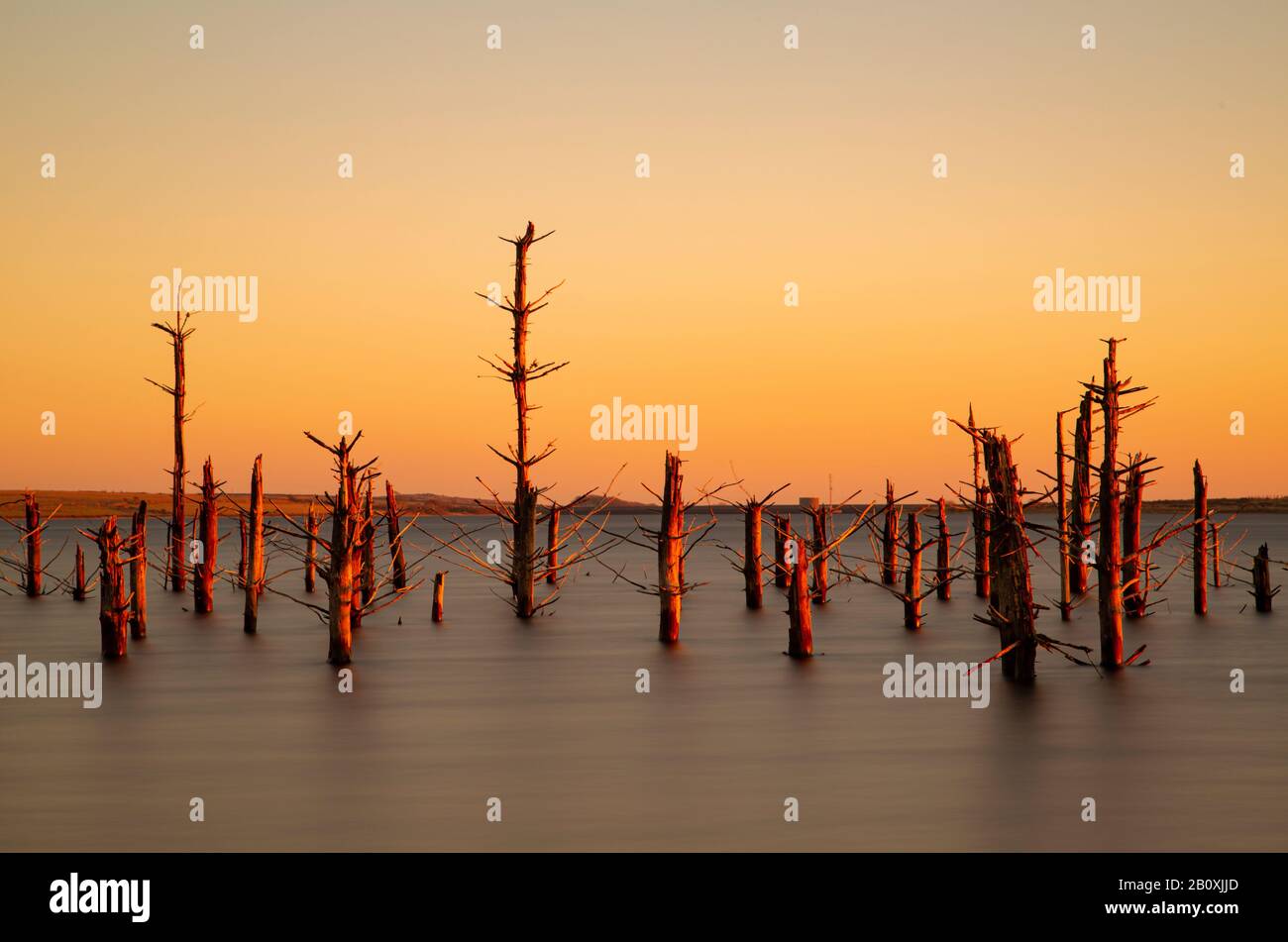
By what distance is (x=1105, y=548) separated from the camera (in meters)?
20.8

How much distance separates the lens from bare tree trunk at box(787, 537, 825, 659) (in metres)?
22.8

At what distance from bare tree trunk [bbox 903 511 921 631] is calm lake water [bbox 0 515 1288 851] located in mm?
1341

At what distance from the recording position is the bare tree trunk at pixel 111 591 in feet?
75.2

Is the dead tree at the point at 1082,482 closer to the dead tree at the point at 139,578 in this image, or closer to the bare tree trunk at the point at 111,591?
the bare tree trunk at the point at 111,591

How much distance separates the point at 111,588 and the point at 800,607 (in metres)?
11.9

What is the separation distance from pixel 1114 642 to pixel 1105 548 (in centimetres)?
316

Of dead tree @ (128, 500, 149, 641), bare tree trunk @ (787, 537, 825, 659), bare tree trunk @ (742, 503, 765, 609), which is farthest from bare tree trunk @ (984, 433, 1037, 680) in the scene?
dead tree @ (128, 500, 149, 641)

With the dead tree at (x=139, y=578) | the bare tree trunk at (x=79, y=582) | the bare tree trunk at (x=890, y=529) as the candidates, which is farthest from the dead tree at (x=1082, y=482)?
the bare tree trunk at (x=79, y=582)

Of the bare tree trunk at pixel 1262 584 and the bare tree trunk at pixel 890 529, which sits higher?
the bare tree trunk at pixel 890 529

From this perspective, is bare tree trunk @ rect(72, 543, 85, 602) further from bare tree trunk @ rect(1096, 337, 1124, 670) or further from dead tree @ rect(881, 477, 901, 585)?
bare tree trunk @ rect(1096, 337, 1124, 670)

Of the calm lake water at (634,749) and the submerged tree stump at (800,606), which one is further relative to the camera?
the submerged tree stump at (800,606)
